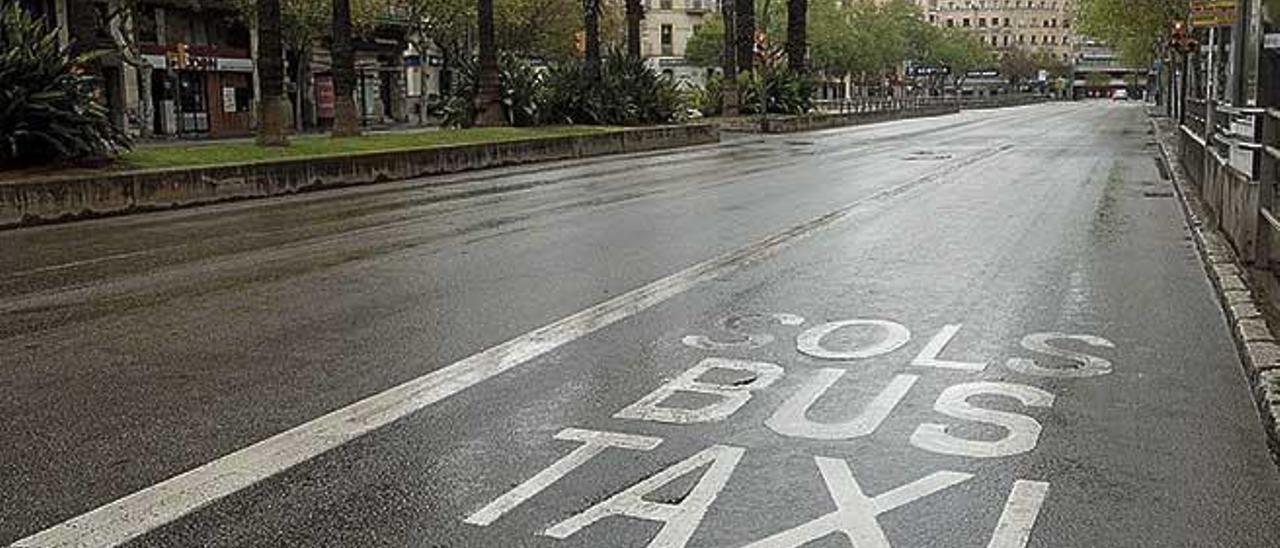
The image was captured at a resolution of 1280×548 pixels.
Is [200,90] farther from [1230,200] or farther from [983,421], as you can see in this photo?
[983,421]

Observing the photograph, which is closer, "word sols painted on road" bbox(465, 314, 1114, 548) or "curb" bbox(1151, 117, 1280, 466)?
"word sols painted on road" bbox(465, 314, 1114, 548)

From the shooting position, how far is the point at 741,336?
8.33 metres

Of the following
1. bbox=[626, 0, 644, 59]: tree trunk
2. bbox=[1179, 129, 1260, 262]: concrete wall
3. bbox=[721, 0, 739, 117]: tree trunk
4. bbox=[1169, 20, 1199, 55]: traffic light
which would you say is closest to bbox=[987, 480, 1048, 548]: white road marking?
bbox=[1179, 129, 1260, 262]: concrete wall

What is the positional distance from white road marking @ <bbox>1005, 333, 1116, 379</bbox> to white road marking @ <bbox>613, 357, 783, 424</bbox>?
1344 millimetres

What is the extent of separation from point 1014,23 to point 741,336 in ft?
591

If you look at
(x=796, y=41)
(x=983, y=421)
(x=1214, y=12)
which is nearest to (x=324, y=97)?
(x=796, y=41)

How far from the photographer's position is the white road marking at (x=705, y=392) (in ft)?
20.7

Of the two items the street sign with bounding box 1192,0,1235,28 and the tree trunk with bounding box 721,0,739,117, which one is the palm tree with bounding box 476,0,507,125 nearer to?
the tree trunk with bounding box 721,0,739,117

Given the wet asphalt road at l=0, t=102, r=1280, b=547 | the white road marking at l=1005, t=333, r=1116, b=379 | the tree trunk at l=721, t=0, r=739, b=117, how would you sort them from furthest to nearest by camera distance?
the tree trunk at l=721, t=0, r=739, b=117 → the white road marking at l=1005, t=333, r=1116, b=379 → the wet asphalt road at l=0, t=102, r=1280, b=547

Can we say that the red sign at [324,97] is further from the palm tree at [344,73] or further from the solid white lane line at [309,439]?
the solid white lane line at [309,439]

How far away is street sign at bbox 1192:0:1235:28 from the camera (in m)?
14.4

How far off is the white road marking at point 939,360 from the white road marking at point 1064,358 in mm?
198

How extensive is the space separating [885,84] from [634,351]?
389ft

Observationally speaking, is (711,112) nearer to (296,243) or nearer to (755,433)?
(296,243)
